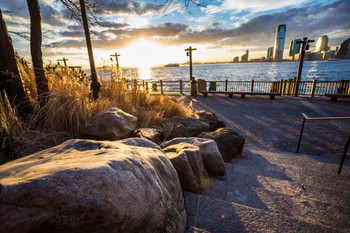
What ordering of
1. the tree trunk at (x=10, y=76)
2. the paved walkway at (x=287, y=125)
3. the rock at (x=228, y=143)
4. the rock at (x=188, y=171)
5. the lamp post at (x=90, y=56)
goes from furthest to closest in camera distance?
the lamp post at (x=90, y=56), the paved walkway at (x=287, y=125), the rock at (x=228, y=143), the tree trunk at (x=10, y=76), the rock at (x=188, y=171)

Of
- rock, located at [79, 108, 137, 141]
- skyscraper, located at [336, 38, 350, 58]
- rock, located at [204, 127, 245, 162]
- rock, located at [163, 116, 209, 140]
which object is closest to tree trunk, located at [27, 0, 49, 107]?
rock, located at [79, 108, 137, 141]

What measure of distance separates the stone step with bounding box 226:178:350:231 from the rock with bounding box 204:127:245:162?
1.19 m

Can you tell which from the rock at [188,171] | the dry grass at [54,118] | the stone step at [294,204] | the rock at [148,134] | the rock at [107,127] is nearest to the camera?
the stone step at [294,204]

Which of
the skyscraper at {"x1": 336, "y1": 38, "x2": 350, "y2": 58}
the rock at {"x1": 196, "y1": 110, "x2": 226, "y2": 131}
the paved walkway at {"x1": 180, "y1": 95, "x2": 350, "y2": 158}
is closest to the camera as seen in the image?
the paved walkway at {"x1": 180, "y1": 95, "x2": 350, "y2": 158}

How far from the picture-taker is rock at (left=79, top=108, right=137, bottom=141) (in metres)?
2.55

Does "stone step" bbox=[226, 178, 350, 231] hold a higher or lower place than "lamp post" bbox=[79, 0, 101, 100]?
lower

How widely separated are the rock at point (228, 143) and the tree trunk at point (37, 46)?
3.47 meters

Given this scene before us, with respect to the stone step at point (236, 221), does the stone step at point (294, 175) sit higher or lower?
lower

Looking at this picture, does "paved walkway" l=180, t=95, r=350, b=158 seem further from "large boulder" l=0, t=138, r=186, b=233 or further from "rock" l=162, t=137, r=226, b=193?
"large boulder" l=0, t=138, r=186, b=233

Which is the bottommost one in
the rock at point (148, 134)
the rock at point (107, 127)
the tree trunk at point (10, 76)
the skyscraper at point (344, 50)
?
the rock at point (148, 134)

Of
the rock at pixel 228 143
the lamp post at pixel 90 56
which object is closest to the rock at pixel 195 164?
the rock at pixel 228 143

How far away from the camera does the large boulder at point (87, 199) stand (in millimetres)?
648

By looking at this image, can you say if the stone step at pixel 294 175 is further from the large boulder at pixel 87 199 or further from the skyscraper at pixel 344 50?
the skyscraper at pixel 344 50

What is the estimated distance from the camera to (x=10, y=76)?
8.07 ft
